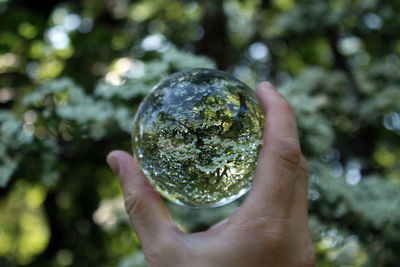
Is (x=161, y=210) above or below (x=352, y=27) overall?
above

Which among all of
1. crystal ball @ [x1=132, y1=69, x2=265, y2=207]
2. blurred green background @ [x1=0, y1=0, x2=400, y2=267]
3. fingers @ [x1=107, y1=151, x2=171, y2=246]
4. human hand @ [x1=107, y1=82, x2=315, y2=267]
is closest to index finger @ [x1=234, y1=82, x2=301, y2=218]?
human hand @ [x1=107, y1=82, x2=315, y2=267]

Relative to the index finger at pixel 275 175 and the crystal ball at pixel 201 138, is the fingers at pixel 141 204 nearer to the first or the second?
the crystal ball at pixel 201 138

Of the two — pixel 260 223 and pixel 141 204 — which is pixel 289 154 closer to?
pixel 260 223

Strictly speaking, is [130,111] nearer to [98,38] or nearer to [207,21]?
[98,38]

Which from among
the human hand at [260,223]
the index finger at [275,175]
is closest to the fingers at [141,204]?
the human hand at [260,223]

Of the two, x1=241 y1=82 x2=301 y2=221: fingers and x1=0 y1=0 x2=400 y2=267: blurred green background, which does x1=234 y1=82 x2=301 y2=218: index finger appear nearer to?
x1=241 y1=82 x2=301 y2=221: fingers

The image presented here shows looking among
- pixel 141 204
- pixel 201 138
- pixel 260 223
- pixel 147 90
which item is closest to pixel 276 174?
pixel 260 223

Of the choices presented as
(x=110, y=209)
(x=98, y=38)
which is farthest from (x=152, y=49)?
(x=110, y=209)
